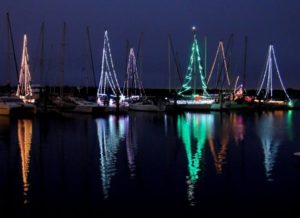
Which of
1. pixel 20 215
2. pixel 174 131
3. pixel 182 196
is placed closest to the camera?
pixel 20 215

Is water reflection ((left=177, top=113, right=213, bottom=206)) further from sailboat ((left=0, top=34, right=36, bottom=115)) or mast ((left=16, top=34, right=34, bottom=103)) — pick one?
mast ((left=16, top=34, right=34, bottom=103))

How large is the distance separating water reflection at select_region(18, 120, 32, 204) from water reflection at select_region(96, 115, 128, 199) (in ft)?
8.89

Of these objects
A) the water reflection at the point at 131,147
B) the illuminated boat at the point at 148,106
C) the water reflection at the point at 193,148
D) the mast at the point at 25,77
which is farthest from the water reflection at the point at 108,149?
the mast at the point at 25,77

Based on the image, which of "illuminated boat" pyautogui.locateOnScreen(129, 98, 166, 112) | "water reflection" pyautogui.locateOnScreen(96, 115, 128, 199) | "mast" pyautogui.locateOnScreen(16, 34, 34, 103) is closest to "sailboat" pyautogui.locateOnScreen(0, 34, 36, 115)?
"mast" pyautogui.locateOnScreen(16, 34, 34, 103)

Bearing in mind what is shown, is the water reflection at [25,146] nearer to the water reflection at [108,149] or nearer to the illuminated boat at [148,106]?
the water reflection at [108,149]

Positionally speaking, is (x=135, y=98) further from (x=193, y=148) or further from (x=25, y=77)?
(x=193, y=148)

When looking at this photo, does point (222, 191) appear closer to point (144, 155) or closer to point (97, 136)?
point (144, 155)

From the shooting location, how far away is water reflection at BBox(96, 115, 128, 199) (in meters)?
19.4

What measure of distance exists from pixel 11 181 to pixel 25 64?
157 ft

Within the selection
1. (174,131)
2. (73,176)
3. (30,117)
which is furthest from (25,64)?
(73,176)

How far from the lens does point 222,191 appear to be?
17609 mm

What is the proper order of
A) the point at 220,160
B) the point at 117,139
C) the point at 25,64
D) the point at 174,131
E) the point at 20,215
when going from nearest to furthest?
the point at 20,215, the point at 220,160, the point at 117,139, the point at 174,131, the point at 25,64

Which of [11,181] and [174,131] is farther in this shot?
[174,131]

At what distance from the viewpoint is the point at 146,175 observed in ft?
66.8
